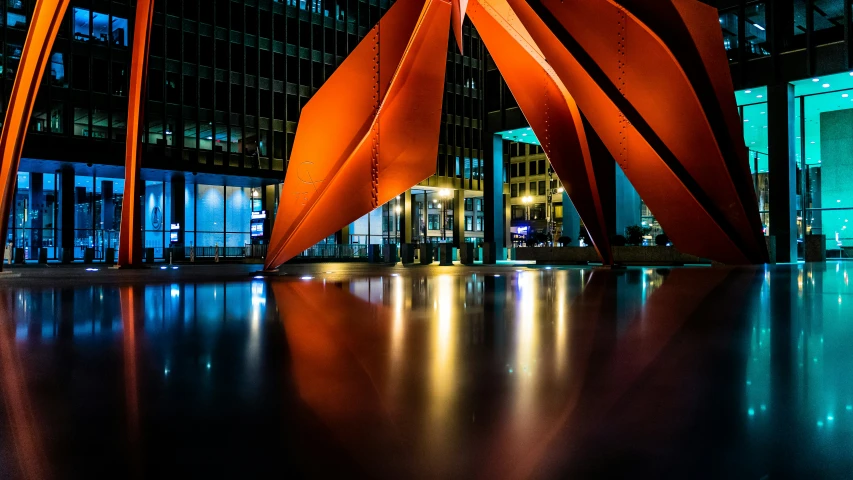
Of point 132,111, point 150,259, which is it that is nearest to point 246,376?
point 132,111

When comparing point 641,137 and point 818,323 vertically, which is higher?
point 641,137

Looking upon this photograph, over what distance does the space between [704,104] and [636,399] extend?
14.6m

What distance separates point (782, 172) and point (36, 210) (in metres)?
48.0

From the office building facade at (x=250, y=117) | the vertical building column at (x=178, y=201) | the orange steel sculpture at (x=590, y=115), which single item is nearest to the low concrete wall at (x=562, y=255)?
the office building facade at (x=250, y=117)

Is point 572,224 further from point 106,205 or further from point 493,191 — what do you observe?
point 106,205

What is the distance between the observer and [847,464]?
2.04 m

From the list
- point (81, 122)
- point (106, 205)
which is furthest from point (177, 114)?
point (106, 205)

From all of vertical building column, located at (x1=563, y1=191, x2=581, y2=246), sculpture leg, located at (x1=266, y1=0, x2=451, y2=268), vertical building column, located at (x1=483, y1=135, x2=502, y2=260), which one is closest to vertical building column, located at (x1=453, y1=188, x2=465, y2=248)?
vertical building column, located at (x1=563, y1=191, x2=581, y2=246)

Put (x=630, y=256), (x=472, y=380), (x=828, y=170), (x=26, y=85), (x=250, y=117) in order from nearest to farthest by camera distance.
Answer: (x=472, y=380), (x=26, y=85), (x=630, y=256), (x=828, y=170), (x=250, y=117)

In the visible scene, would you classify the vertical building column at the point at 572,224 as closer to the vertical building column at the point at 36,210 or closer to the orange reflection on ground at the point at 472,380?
the orange reflection on ground at the point at 472,380

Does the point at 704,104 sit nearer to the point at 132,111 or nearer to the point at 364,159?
the point at 364,159

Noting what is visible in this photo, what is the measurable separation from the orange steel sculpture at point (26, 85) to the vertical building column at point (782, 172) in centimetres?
2904

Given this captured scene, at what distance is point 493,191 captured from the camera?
3984 centimetres

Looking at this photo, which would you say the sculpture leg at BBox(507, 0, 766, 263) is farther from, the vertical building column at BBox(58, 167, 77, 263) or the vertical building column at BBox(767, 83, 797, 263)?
the vertical building column at BBox(58, 167, 77, 263)
